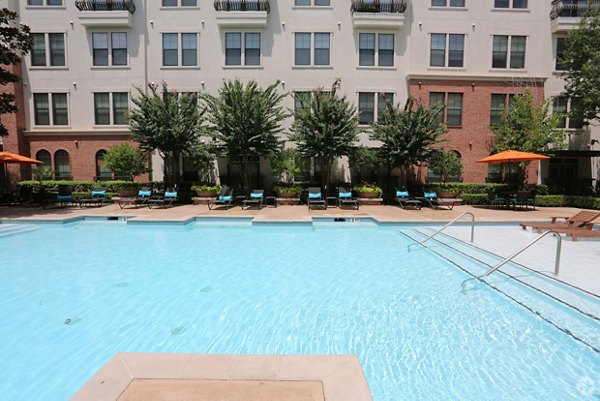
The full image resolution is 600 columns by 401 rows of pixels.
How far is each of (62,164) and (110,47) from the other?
26.7 ft

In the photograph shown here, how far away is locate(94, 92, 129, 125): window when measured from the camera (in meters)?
20.7

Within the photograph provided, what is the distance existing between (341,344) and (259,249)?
5.32m

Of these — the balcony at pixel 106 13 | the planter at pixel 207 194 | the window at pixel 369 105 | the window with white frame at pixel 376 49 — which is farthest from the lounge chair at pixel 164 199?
the window with white frame at pixel 376 49

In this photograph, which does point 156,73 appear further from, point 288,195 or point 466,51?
point 466,51

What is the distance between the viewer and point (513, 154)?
16.2 metres

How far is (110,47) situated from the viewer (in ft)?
67.2

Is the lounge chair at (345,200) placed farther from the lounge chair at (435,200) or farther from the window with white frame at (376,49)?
the window with white frame at (376,49)

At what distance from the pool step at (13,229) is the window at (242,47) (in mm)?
13872

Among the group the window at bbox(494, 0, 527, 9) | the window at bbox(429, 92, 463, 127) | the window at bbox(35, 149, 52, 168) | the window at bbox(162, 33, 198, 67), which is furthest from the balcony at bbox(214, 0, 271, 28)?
the window at bbox(494, 0, 527, 9)

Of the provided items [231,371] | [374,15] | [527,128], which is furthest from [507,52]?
[231,371]

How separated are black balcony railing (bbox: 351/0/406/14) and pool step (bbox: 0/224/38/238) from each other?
Result: 20.0 m

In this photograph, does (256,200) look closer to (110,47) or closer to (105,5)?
(110,47)

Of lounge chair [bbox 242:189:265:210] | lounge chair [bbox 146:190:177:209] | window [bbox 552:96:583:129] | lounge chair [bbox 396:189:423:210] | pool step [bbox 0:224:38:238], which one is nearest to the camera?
pool step [bbox 0:224:38:238]

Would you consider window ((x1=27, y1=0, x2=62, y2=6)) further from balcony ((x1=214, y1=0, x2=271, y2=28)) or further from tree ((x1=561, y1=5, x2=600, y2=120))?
tree ((x1=561, y1=5, x2=600, y2=120))
